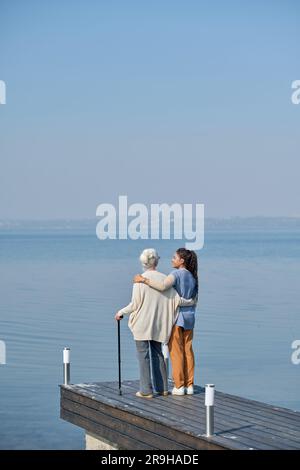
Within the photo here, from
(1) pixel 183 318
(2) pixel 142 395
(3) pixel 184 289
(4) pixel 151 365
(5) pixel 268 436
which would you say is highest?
(3) pixel 184 289

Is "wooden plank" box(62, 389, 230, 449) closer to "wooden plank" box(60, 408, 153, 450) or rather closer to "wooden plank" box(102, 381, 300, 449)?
"wooden plank" box(60, 408, 153, 450)

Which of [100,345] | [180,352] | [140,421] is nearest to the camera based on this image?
[140,421]

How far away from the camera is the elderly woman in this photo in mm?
10414

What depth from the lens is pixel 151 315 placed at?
10461mm

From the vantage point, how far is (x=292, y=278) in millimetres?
47312

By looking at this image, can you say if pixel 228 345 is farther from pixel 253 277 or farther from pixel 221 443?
pixel 253 277

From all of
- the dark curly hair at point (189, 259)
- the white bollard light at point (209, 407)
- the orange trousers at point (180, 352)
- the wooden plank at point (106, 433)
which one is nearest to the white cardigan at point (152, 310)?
the orange trousers at point (180, 352)

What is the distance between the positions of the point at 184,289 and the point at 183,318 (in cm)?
28

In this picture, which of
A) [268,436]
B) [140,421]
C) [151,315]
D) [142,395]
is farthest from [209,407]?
[142,395]

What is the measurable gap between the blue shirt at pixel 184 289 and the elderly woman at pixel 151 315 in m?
0.05

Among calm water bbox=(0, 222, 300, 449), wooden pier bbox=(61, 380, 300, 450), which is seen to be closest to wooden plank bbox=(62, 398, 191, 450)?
wooden pier bbox=(61, 380, 300, 450)

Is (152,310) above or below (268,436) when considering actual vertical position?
above

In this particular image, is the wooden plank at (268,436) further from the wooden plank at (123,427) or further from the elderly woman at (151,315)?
the elderly woman at (151,315)

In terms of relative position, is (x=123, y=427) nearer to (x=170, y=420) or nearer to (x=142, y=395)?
(x=142, y=395)
